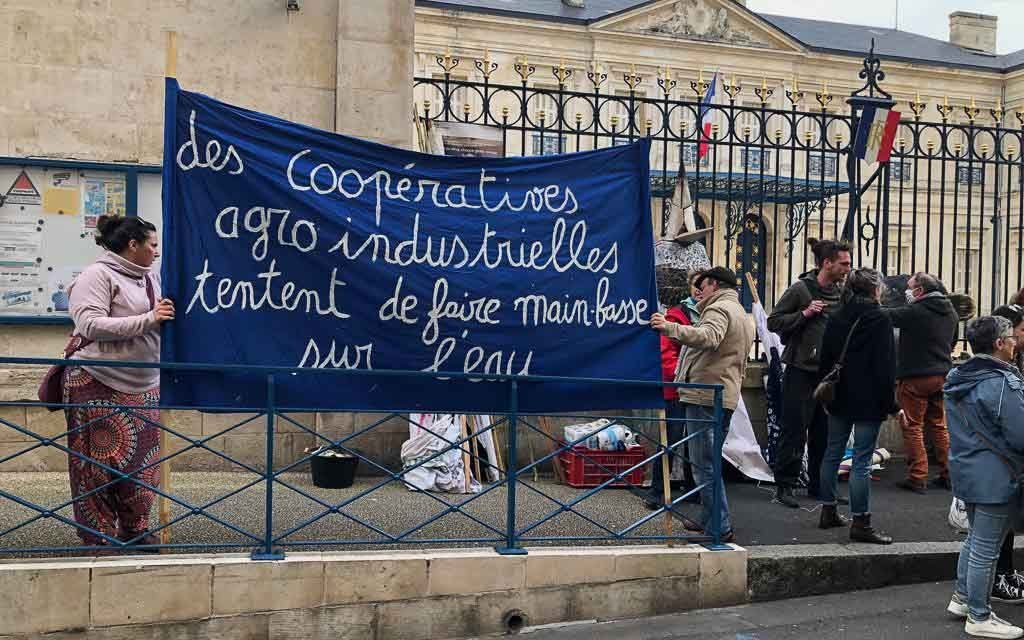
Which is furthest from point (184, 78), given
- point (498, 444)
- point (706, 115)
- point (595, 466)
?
point (706, 115)

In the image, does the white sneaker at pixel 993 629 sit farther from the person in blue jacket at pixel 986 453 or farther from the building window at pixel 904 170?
the building window at pixel 904 170

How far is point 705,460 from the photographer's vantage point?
6367 mm

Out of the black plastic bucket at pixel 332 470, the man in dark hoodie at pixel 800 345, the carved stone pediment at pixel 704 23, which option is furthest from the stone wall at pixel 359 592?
the carved stone pediment at pixel 704 23

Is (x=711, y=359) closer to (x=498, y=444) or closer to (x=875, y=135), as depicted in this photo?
(x=498, y=444)

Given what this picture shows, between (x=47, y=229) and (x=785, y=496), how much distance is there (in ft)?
19.1

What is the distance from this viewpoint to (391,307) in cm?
566

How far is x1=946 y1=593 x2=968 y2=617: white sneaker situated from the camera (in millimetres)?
5598

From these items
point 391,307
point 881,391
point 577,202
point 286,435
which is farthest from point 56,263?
point 881,391

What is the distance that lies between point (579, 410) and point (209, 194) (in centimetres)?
242

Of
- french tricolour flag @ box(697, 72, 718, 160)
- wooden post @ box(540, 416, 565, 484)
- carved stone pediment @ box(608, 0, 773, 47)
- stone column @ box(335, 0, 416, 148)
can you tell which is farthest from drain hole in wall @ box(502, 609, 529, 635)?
carved stone pediment @ box(608, 0, 773, 47)

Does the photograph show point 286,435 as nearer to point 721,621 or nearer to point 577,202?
point 577,202

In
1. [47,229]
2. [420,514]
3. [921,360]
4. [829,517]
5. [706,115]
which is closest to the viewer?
[420,514]

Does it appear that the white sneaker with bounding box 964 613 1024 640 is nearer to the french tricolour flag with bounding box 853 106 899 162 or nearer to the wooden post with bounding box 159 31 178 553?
the wooden post with bounding box 159 31 178 553

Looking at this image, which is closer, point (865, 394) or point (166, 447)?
point (166, 447)
